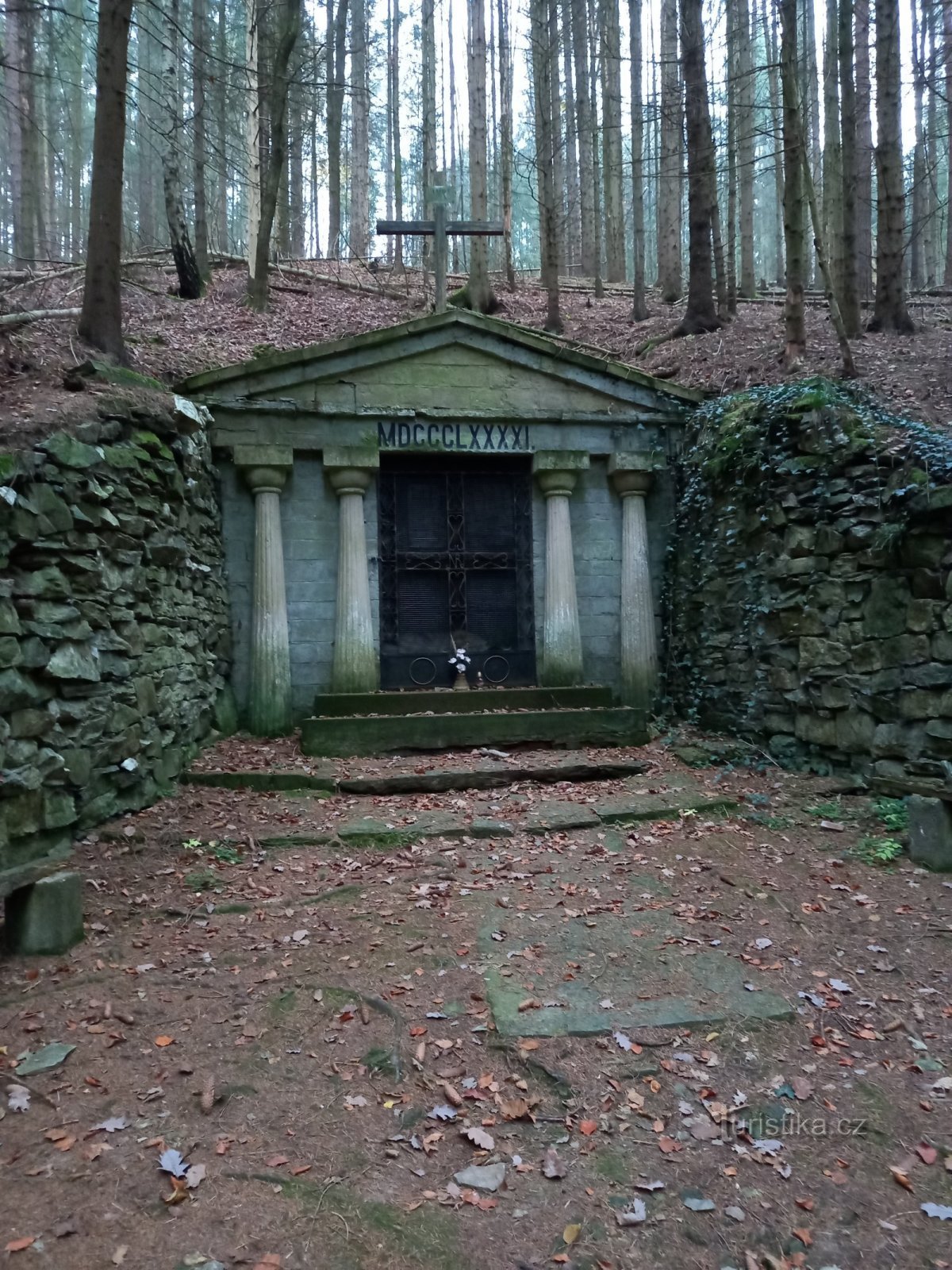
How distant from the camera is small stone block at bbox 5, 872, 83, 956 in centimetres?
342

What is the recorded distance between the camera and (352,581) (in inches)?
298

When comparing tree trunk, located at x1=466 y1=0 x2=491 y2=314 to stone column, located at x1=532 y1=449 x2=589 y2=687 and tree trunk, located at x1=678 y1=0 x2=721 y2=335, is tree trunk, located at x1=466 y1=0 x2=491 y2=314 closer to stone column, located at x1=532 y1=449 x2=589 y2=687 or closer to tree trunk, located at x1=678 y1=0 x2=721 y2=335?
tree trunk, located at x1=678 y1=0 x2=721 y2=335

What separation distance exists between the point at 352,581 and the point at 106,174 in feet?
12.3

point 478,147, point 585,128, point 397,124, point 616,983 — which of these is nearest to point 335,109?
point 397,124

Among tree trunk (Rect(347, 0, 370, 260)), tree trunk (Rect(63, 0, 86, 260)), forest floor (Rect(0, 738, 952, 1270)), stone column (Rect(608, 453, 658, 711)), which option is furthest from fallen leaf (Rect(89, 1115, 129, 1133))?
tree trunk (Rect(63, 0, 86, 260))

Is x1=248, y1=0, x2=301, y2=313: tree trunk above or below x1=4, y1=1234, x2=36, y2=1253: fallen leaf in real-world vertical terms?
above

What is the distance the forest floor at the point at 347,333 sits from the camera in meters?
5.57

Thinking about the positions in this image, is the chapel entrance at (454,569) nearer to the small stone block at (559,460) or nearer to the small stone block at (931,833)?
the small stone block at (559,460)

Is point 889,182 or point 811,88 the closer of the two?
point 889,182

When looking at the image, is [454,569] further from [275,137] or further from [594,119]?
[594,119]

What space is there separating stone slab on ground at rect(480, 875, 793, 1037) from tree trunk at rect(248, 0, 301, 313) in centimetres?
980

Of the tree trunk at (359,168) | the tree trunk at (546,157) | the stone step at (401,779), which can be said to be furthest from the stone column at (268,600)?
the tree trunk at (359,168)

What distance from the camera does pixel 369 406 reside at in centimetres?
772

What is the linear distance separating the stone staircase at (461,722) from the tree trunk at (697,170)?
5.60 m
